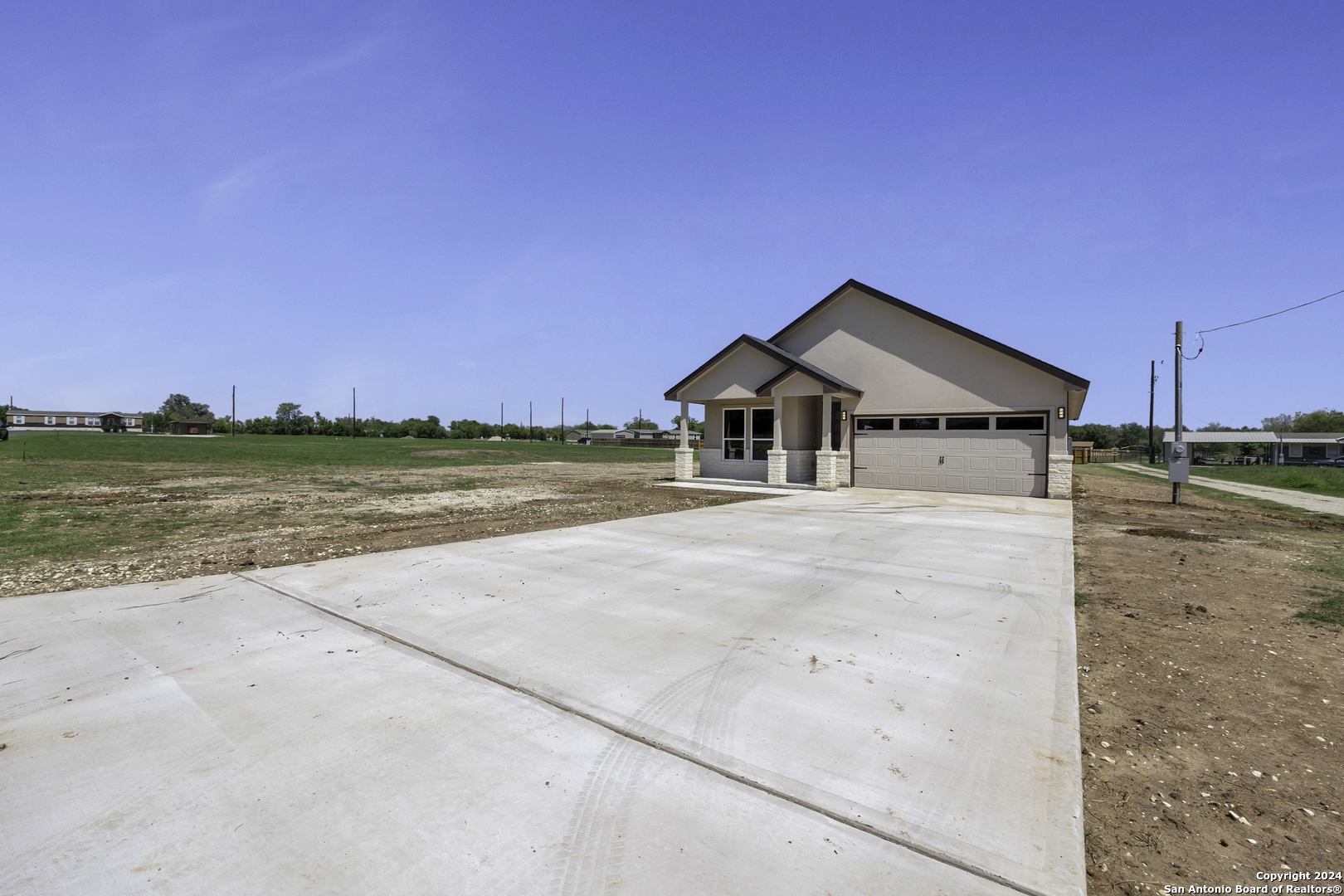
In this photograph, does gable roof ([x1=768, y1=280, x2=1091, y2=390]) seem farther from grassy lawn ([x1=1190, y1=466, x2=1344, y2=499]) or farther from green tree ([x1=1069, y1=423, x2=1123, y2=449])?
green tree ([x1=1069, y1=423, x2=1123, y2=449])

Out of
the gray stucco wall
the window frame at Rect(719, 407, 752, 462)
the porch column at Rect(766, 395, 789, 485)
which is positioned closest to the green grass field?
the window frame at Rect(719, 407, 752, 462)

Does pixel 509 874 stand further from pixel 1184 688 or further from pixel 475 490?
pixel 475 490

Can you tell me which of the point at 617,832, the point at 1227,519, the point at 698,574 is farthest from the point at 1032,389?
the point at 617,832

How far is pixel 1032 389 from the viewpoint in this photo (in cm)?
1677

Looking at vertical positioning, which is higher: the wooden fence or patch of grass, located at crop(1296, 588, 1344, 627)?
the wooden fence

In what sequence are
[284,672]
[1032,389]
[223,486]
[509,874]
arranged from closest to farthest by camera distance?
[509,874] → [284,672] → [1032,389] → [223,486]

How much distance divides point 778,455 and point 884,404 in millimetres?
3759

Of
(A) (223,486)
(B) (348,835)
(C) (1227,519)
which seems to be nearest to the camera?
(B) (348,835)

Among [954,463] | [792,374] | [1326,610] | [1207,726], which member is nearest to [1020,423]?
[954,463]

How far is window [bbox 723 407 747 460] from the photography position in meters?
20.7

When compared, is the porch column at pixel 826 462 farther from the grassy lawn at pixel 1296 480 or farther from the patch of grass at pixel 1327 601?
the grassy lawn at pixel 1296 480

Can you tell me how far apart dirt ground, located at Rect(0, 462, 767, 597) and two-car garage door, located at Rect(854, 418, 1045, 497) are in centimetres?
528

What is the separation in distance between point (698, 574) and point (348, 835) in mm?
4778

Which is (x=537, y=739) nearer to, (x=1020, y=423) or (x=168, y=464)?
(x=1020, y=423)
